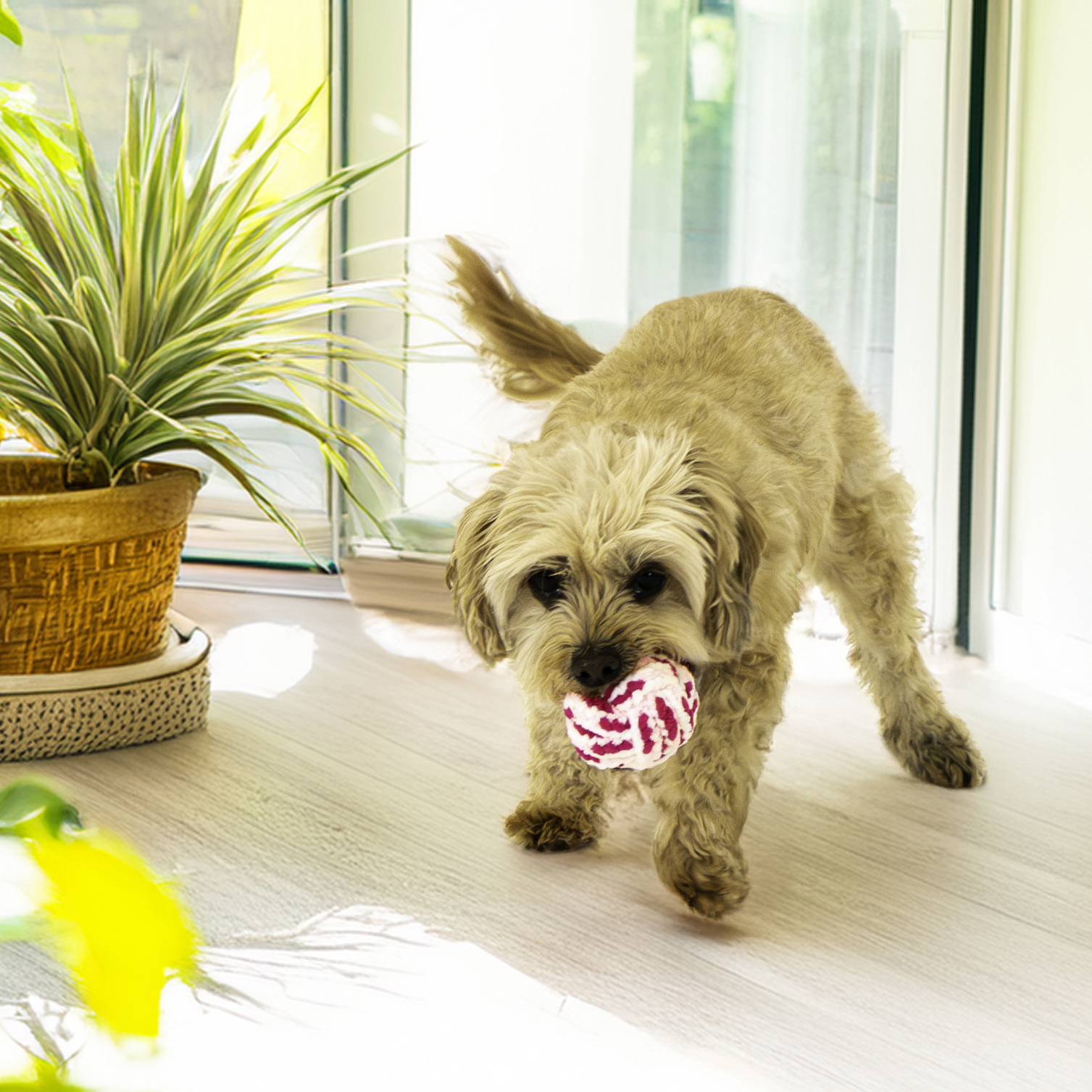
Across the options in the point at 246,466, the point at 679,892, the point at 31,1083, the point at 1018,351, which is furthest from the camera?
the point at 246,466

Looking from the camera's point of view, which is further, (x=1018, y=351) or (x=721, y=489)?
(x=1018, y=351)

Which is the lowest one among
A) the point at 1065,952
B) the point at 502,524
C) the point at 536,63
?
the point at 1065,952

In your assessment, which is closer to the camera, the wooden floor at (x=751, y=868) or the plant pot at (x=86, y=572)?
the wooden floor at (x=751, y=868)

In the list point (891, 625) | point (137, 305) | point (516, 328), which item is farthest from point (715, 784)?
point (137, 305)

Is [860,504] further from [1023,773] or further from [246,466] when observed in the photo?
[246,466]

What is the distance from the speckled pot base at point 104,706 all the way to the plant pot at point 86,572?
41 mm

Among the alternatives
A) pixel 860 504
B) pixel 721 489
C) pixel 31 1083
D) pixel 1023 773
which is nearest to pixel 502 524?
pixel 721 489

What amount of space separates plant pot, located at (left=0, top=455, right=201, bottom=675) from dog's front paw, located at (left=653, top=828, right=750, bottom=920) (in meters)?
1.15

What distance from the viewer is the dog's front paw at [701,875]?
165 centimetres

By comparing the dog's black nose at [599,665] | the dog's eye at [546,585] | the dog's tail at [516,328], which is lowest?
the dog's black nose at [599,665]

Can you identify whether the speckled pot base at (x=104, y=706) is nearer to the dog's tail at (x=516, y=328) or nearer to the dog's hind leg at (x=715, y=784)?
the dog's tail at (x=516, y=328)

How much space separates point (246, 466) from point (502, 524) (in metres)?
2.21


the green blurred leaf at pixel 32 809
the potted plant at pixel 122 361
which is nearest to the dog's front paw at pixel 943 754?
the potted plant at pixel 122 361

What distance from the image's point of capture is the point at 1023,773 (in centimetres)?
228
